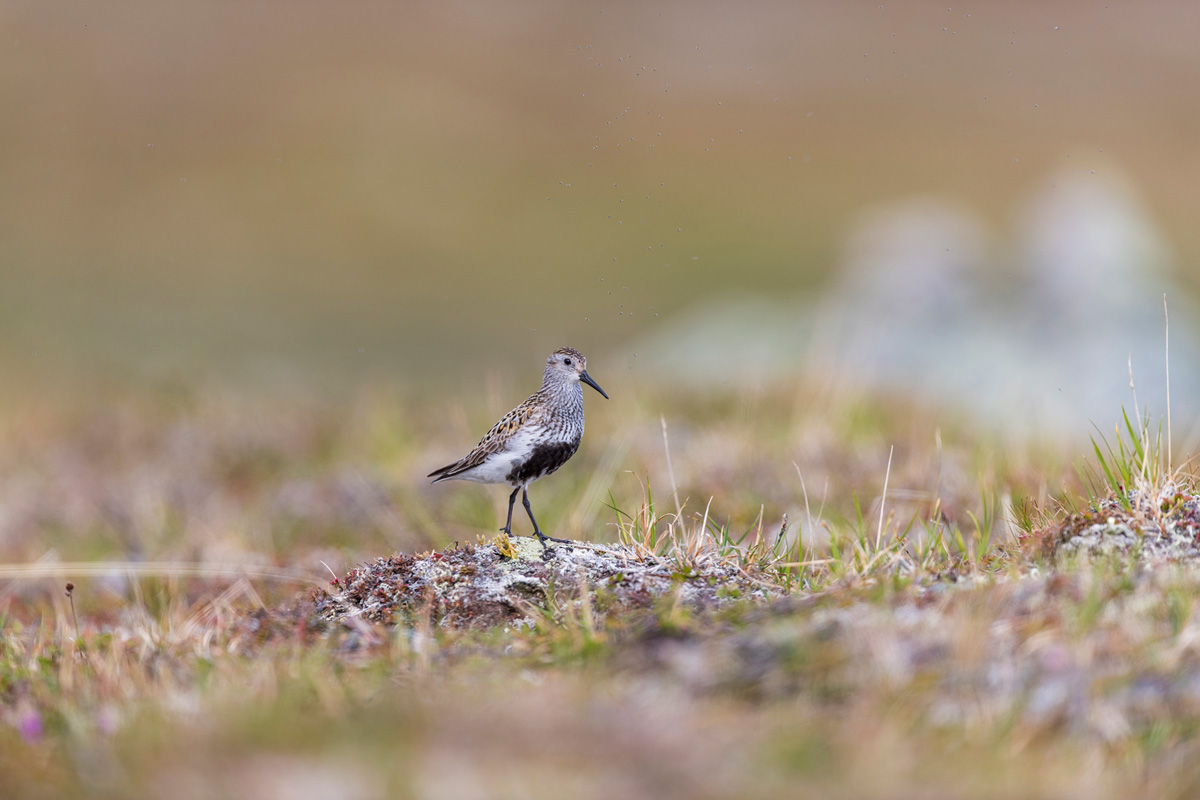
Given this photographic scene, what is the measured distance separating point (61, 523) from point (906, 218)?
20.5 m

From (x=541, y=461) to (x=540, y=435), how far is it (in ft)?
0.40

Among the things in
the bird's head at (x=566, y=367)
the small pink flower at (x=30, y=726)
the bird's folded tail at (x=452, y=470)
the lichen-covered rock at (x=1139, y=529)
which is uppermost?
the bird's head at (x=566, y=367)

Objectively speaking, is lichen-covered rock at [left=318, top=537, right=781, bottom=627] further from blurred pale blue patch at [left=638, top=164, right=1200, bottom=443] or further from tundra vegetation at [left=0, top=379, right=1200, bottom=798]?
blurred pale blue patch at [left=638, top=164, right=1200, bottom=443]

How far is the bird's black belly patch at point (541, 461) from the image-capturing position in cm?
556

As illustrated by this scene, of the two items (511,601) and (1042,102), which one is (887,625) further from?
(1042,102)

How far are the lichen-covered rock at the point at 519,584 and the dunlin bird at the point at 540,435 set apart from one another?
0.60 feet

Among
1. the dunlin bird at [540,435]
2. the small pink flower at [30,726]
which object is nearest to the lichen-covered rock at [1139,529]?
the dunlin bird at [540,435]

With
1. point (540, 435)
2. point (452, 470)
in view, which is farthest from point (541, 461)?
point (452, 470)

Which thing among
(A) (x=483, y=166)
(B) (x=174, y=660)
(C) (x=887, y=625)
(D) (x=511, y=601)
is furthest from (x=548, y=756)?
(A) (x=483, y=166)

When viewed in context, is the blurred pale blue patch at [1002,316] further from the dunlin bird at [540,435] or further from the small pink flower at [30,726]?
the small pink flower at [30,726]

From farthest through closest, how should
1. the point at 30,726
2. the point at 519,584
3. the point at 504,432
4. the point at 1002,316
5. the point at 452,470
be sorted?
1. the point at 1002,316
2. the point at 452,470
3. the point at 504,432
4. the point at 519,584
5. the point at 30,726

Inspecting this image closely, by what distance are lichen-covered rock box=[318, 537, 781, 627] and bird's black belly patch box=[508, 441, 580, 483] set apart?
0.31 m

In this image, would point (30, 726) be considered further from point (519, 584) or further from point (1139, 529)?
point (1139, 529)

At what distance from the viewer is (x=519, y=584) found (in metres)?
5.29
